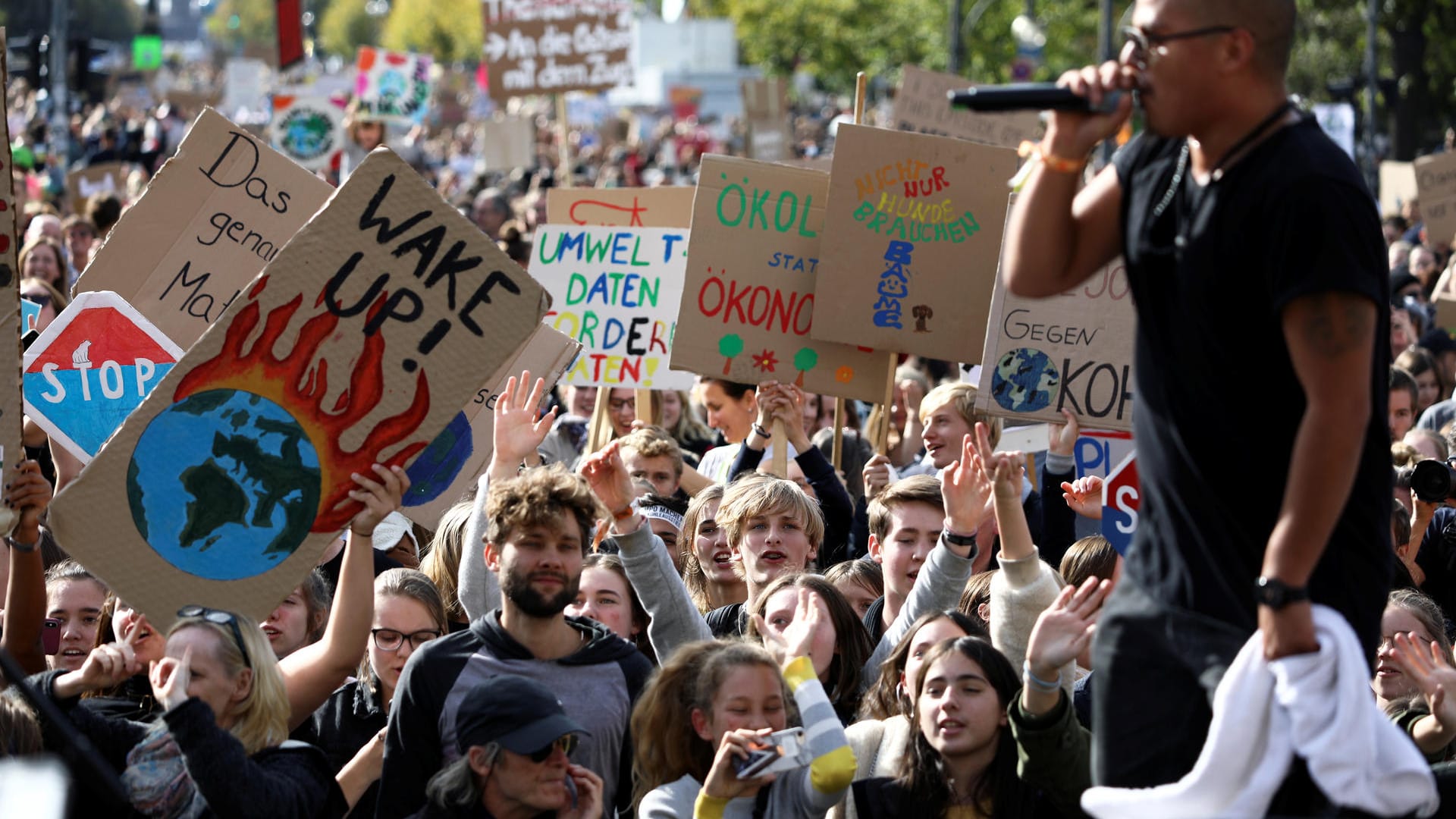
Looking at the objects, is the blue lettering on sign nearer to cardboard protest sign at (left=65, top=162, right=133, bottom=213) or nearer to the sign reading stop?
the sign reading stop

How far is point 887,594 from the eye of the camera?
5500 millimetres

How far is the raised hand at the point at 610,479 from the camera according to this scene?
4.82 meters

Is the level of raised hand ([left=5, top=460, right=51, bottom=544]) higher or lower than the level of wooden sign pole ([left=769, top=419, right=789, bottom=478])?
higher

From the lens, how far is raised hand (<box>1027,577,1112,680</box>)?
3.68m

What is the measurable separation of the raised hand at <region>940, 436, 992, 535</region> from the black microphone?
2.14 m

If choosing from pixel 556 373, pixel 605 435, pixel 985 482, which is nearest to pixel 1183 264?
pixel 985 482

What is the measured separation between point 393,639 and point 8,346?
1243 mm

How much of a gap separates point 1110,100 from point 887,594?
2.94 m

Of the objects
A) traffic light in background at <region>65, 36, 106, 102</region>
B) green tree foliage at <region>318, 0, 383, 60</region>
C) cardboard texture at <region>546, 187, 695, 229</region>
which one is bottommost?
cardboard texture at <region>546, 187, 695, 229</region>

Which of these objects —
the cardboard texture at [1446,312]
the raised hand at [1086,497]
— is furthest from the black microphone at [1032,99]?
the cardboard texture at [1446,312]

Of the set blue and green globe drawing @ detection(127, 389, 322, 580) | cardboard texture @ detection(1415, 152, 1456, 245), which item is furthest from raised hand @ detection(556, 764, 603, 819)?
cardboard texture @ detection(1415, 152, 1456, 245)

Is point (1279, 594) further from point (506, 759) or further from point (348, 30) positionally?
point (348, 30)

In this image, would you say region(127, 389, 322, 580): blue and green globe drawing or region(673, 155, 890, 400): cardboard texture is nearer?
region(127, 389, 322, 580): blue and green globe drawing

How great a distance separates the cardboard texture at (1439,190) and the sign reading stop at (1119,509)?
8.44m
